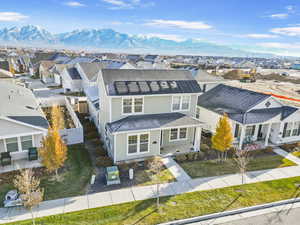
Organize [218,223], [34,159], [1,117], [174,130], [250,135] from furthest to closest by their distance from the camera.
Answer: [250,135] → [174,130] → [34,159] → [1,117] → [218,223]

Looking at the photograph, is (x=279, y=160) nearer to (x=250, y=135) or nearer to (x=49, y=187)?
(x=250, y=135)

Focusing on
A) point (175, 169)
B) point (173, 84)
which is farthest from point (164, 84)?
point (175, 169)

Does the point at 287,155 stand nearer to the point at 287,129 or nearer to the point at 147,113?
the point at 287,129

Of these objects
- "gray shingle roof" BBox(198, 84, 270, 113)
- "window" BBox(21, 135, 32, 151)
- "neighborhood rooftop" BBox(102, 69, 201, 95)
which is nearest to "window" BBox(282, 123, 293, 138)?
"gray shingle roof" BBox(198, 84, 270, 113)

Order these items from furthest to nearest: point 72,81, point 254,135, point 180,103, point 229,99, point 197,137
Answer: point 72,81, point 229,99, point 254,135, point 180,103, point 197,137

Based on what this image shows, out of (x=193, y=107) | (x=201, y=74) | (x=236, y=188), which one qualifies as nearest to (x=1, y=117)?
(x=193, y=107)


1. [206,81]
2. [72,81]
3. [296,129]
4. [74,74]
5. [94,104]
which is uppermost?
[206,81]
